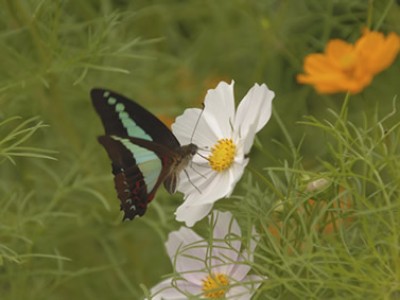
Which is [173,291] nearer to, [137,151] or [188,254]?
[188,254]

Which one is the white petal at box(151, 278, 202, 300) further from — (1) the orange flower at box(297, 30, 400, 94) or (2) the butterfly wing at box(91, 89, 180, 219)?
(1) the orange flower at box(297, 30, 400, 94)

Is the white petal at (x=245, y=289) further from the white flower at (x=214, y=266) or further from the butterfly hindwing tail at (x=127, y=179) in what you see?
the butterfly hindwing tail at (x=127, y=179)

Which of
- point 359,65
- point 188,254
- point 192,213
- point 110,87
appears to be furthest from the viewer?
point 110,87

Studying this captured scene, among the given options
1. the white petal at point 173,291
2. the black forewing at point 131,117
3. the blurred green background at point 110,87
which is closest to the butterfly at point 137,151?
the black forewing at point 131,117

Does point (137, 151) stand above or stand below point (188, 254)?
above

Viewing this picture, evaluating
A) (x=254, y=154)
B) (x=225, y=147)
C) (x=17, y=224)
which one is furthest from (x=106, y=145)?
(x=254, y=154)

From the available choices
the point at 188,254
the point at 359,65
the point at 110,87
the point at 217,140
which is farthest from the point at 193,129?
the point at 110,87

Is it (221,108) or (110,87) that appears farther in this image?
(110,87)
